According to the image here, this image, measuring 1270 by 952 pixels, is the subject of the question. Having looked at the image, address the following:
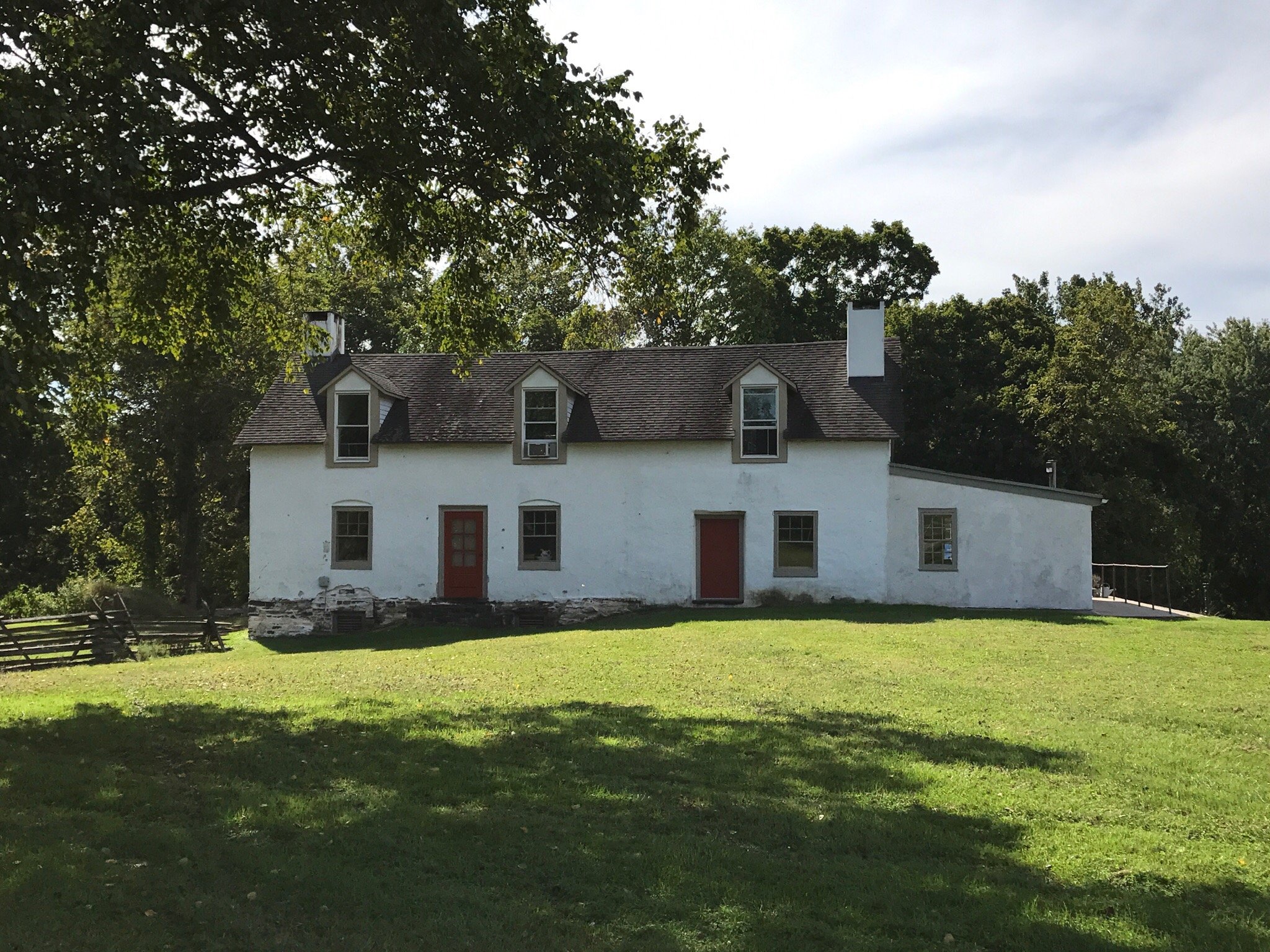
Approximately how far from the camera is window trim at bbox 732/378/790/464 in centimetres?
2819

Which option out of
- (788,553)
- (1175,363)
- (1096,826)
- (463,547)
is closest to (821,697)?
(1096,826)

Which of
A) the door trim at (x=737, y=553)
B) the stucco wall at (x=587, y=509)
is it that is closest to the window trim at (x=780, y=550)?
the stucco wall at (x=587, y=509)

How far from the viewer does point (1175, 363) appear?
4809 cm

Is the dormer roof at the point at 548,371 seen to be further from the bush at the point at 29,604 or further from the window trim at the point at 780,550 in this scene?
the bush at the point at 29,604

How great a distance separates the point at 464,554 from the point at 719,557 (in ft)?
23.1

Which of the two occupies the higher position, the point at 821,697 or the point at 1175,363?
the point at 1175,363

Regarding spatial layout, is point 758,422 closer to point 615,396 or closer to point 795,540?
point 795,540

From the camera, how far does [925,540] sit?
28.1 metres

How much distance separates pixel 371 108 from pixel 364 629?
18620 millimetres

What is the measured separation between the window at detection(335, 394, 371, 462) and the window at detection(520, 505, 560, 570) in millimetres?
4924

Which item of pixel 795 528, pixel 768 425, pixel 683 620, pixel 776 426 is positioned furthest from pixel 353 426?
pixel 795 528

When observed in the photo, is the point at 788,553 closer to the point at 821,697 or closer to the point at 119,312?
the point at 821,697

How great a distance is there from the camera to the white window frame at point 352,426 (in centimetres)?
2941

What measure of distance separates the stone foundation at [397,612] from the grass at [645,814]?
1358 cm
